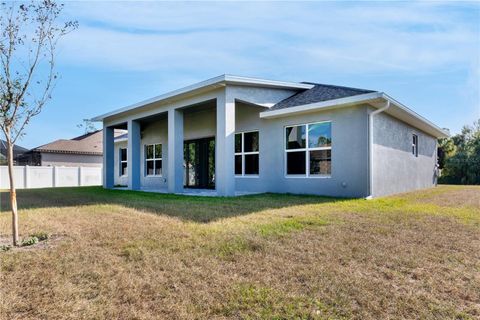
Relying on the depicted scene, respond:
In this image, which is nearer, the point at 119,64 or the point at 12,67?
the point at 12,67

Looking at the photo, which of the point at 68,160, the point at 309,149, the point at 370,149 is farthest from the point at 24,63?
the point at 68,160

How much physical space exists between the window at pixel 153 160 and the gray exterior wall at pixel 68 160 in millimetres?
15559

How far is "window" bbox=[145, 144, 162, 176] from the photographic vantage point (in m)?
17.8

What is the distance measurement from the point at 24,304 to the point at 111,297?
0.74 metres

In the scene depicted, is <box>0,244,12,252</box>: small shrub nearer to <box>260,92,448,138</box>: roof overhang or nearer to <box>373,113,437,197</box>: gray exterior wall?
<box>260,92,448,138</box>: roof overhang

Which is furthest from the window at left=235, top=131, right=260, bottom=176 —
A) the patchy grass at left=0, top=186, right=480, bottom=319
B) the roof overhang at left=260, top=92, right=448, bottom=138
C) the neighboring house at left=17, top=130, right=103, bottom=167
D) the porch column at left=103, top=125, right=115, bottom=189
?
the neighboring house at left=17, top=130, right=103, bottom=167

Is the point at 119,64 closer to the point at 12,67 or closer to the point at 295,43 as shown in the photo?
the point at 295,43

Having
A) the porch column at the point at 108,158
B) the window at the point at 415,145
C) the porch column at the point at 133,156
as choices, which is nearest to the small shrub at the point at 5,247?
the porch column at the point at 133,156

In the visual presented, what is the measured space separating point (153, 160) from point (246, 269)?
1558cm

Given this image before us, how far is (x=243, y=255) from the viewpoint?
4055mm

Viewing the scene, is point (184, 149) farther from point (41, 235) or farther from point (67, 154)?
point (67, 154)

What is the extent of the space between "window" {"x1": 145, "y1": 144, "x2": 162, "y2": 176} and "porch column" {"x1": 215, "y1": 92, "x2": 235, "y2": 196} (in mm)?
Result: 7790

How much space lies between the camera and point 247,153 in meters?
13.1

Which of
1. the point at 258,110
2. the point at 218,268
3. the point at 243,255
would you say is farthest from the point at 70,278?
the point at 258,110
